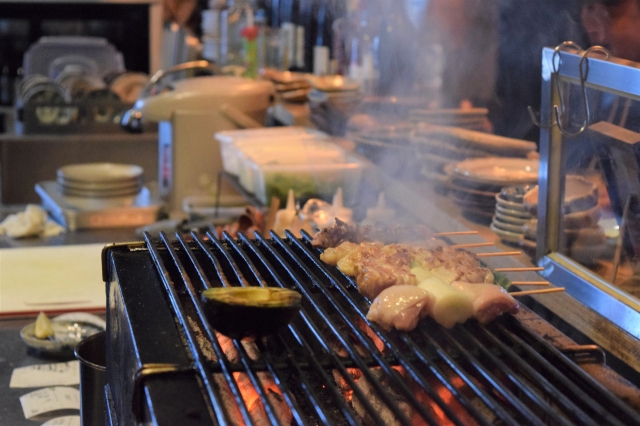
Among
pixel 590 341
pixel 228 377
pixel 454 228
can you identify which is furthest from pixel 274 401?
Result: pixel 454 228

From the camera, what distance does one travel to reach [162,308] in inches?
63.6

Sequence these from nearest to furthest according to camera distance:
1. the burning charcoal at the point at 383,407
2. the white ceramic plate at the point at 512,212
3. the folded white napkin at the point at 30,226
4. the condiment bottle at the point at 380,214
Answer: the burning charcoal at the point at 383,407, the white ceramic plate at the point at 512,212, the condiment bottle at the point at 380,214, the folded white napkin at the point at 30,226

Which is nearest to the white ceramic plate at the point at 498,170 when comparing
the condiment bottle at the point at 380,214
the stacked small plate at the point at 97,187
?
the condiment bottle at the point at 380,214

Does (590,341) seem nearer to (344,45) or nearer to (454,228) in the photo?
Result: (454,228)

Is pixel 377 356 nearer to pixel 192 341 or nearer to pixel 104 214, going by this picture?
pixel 192 341

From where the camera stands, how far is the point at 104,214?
201 inches

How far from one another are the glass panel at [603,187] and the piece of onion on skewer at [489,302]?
35 centimetres

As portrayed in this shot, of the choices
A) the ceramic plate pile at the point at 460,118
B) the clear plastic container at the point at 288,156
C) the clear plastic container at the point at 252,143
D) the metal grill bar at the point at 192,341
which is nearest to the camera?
the metal grill bar at the point at 192,341

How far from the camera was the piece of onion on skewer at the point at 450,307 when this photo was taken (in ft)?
5.40

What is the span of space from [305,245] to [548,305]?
75 cm

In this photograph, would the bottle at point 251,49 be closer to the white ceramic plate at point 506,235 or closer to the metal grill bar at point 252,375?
the white ceramic plate at point 506,235

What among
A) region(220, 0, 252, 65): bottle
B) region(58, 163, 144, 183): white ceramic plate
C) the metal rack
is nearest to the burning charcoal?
the metal rack

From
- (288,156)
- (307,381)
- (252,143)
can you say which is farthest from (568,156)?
(252,143)

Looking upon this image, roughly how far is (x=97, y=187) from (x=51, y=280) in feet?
6.62
